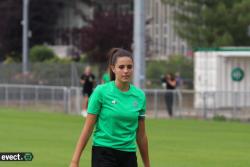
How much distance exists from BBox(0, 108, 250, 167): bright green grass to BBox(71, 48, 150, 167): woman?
7295 millimetres

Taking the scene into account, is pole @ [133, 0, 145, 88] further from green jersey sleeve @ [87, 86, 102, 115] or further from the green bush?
the green bush

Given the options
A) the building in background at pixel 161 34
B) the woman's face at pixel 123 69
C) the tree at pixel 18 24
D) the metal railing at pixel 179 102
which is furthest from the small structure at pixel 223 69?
the tree at pixel 18 24

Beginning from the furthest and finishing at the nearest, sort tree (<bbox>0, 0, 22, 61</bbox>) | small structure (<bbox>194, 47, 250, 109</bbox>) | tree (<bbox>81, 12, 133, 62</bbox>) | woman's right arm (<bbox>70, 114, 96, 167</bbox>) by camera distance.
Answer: tree (<bbox>0, 0, 22, 61</bbox>) → tree (<bbox>81, 12, 133, 62</bbox>) → small structure (<bbox>194, 47, 250, 109</bbox>) → woman's right arm (<bbox>70, 114, 96, 167</bbox>)

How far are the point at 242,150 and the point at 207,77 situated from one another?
16879mm

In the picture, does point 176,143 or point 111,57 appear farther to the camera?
point 176,143

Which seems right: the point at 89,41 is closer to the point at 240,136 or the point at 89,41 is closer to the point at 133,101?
the point at 240,136

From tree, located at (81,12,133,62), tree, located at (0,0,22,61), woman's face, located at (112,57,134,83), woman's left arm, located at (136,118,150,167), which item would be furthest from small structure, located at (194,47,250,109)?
tree, located at (0,0,22,61)

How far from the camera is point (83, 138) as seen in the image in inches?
322

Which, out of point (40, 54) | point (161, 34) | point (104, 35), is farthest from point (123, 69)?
point (161, 34)

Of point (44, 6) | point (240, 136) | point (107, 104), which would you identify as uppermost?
point (44, 6)

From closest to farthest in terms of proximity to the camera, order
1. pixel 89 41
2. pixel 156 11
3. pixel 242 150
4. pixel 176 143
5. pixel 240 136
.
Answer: pixel 242 150 < pixel 176 143 < pixel 240 136 < pixel 89 41 < pixel 156 11

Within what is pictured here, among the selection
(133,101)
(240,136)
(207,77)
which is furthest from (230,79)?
(133,101)

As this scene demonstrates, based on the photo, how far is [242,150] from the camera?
1933cm

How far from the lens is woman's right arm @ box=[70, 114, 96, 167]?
8.11 metres
